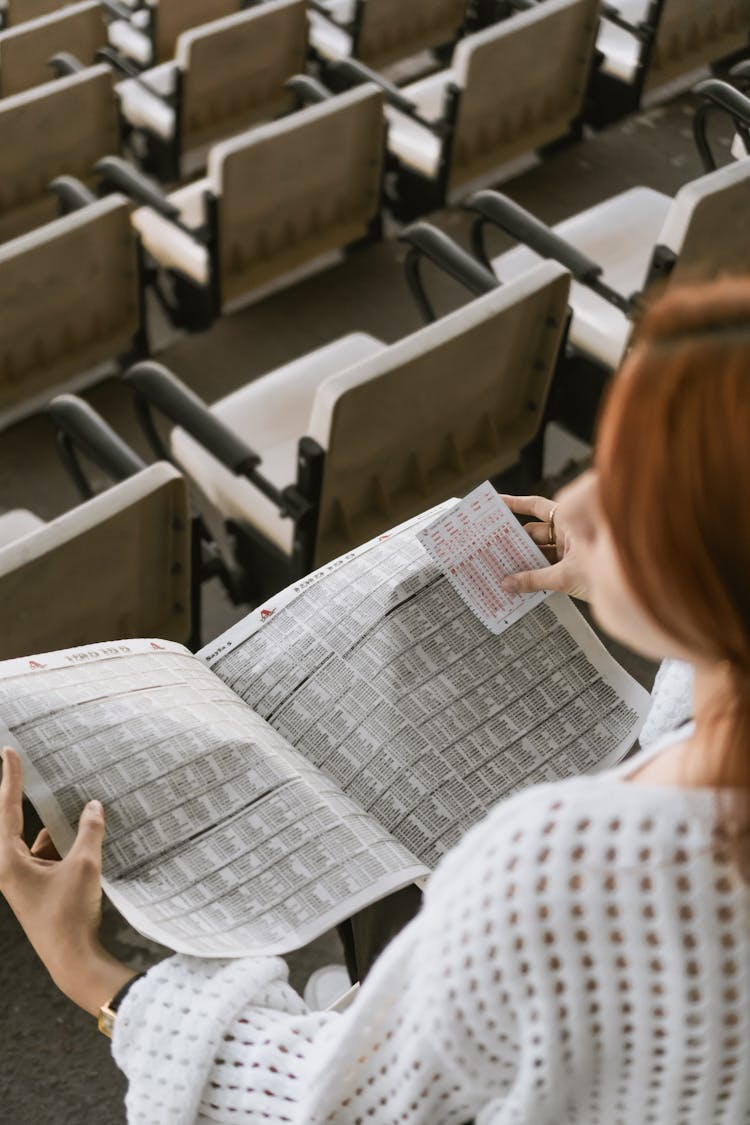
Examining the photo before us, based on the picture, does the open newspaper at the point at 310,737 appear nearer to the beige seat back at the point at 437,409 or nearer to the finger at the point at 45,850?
the finger at the point at 45,850

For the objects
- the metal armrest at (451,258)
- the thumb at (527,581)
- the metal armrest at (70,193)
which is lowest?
the metal armrest at (70,193)

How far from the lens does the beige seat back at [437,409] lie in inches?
76.1

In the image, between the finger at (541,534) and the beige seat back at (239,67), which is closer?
the finger at (541,534)

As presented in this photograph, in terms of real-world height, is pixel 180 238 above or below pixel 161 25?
below

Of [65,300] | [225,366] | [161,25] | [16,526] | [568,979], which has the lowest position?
[225,366]

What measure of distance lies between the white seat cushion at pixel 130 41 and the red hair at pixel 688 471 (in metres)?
3.80

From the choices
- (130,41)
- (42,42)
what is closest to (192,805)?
(42,42)

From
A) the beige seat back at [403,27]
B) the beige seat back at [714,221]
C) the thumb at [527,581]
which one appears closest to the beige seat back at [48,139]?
the beige seat back at [403,27]

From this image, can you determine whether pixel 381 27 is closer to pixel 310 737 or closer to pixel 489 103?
pixel 489 103

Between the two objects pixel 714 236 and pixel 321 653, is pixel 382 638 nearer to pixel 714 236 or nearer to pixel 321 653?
pixel 321 653

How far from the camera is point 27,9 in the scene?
4.18 metres

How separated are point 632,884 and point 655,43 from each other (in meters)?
3.40

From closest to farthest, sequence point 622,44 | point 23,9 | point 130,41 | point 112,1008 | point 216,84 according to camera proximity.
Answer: point 112,1008 → point 216,84 → point 622,44 → point 130,41 → point 23,9

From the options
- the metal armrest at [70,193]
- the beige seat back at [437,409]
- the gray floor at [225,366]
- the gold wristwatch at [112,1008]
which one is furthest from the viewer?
the metal armrest at [70,193]
